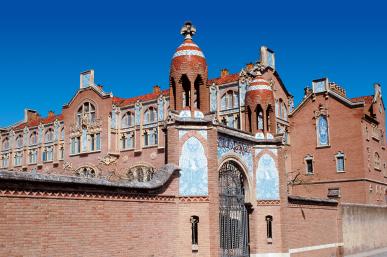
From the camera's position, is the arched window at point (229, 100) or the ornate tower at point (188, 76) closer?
the ornate tower at point (188, 76)

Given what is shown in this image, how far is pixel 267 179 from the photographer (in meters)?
19.5

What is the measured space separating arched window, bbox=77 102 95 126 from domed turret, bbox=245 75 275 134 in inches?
1279

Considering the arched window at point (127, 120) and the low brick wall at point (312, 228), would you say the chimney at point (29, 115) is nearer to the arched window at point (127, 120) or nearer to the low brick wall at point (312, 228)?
the arched window at point (127, 120)

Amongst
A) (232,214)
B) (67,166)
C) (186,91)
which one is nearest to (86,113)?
(67,166)

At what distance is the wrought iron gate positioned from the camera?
17.5 meters

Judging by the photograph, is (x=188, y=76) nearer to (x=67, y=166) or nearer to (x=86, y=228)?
(x=86, y=228)

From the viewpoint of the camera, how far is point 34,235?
1031 cm

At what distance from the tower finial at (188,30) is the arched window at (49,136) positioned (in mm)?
41654

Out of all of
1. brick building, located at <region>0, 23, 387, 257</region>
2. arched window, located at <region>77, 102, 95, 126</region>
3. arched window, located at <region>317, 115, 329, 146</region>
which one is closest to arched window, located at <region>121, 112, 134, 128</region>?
arched window, located at <region>77, 102, 95, 126</region>

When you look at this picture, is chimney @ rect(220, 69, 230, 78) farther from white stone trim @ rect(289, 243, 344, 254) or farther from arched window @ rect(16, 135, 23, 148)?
arched window @ rect(16, 135, 23, 148)

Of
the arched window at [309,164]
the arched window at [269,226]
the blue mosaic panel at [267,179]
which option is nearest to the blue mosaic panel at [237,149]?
the blue mosaic panel at [267,179]

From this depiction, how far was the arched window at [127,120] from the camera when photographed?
48.9m

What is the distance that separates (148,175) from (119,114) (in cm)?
762

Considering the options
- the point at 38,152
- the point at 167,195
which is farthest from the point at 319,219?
the point at 38,152
